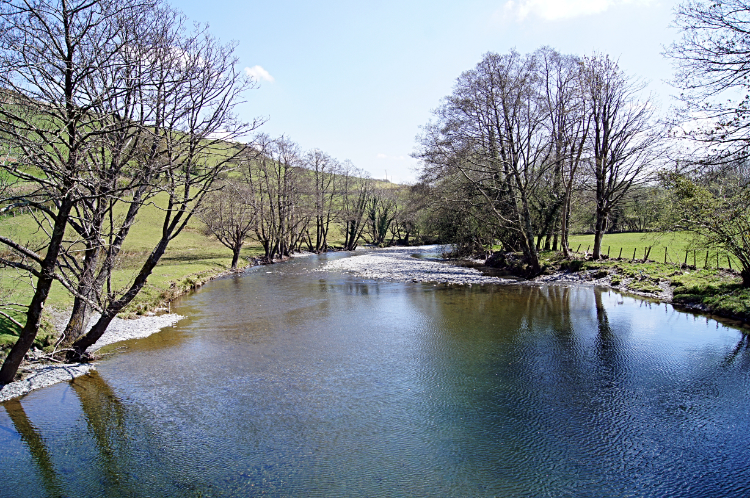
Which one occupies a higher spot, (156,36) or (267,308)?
(156,36)

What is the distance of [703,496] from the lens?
5.22 m

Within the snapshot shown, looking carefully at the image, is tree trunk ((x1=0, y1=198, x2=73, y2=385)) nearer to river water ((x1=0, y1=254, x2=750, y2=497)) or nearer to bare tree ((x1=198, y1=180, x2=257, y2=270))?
river water ((x1=0, y1=254, x2=750, y2=497))

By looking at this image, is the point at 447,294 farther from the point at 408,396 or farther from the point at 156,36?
the point at 156,36

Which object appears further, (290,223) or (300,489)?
(290,223)

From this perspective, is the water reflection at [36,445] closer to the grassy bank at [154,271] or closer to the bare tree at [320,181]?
the grassy bank at [154,271]

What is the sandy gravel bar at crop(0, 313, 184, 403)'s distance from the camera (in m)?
8.44

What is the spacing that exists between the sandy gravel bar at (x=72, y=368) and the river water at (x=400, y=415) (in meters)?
0.44

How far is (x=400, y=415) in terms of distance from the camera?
745 cm

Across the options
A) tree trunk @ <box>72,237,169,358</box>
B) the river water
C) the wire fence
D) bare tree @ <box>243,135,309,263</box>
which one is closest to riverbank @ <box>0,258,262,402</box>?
tree trunk @ <box>72,237,169,358</box>

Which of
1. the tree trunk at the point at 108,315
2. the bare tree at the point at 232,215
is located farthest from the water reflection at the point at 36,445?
the bare tree at the point at 232,215

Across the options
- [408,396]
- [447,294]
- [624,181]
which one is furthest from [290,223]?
[408,396]

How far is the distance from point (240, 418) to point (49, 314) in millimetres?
9388

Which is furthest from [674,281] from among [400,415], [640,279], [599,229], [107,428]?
[107,428]

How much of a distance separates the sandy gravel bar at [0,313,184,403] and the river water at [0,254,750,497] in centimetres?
44
